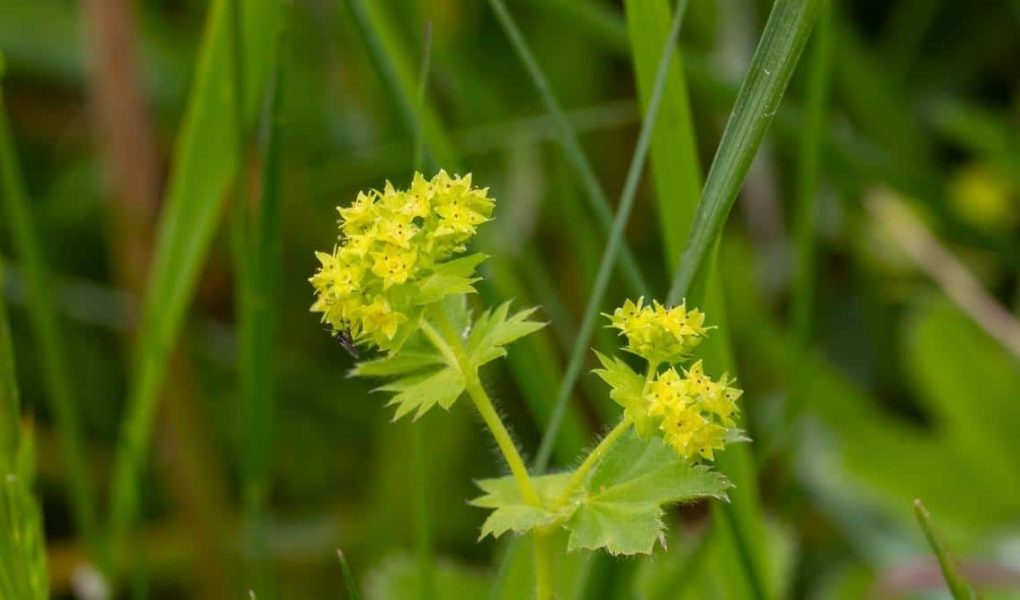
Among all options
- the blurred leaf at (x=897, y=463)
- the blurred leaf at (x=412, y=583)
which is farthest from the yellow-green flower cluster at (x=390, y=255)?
the blurred leaf at (x=897, y=463)

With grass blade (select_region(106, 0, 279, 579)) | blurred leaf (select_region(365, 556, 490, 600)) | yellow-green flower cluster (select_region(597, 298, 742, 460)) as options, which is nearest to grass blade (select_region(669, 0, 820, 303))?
yellow-green flower cluster (select_region(597, 298, 742, 460))

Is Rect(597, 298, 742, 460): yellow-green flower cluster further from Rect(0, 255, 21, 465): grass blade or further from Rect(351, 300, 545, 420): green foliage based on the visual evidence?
Rect(0, 255, 21, 465): grass blade

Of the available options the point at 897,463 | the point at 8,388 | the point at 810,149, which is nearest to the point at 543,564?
the point at 8,388

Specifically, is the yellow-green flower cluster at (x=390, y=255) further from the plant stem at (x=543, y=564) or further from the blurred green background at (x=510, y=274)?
the blurred green background at (x=510, y=274)

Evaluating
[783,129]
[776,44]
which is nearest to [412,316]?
[776,44]

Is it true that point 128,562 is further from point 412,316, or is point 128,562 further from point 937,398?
point 412,316

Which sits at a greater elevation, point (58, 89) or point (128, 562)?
point (58, 89)

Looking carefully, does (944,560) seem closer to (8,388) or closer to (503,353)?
(503,353)
